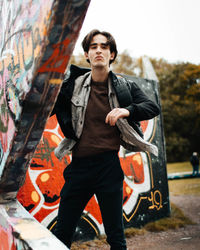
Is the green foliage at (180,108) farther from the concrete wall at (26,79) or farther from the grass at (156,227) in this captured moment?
the concrete wall at (26,79)

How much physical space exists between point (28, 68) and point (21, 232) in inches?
40.2

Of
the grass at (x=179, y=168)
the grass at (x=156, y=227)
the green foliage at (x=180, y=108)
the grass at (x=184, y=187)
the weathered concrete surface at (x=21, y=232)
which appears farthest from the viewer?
the green foliage at (x=180, y=108)

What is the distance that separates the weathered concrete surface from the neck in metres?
1.18

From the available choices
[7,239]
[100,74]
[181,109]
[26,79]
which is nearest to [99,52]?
[100,74]

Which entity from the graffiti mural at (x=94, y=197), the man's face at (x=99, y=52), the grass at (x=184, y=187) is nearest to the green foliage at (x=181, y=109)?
the grass at (x=184, y=187)

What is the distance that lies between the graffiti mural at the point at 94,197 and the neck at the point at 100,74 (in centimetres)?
179

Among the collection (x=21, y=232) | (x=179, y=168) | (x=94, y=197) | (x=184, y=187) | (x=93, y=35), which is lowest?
(x=179, y=168)

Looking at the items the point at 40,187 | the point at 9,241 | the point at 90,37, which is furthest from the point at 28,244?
the point at 40,187

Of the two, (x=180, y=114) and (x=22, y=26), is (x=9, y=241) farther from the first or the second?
(x=180, y=114)

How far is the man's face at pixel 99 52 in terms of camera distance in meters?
1.99

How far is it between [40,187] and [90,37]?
222cm

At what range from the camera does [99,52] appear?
1981mm

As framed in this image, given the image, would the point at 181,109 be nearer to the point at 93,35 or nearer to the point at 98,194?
the point at 93,35

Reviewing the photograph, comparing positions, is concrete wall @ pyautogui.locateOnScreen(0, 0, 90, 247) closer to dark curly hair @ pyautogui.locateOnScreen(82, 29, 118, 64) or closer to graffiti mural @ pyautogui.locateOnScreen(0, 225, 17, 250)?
graffiti mural @ pyautogui.locateOnScreen(0, 225, 17, 250)
